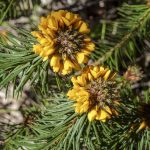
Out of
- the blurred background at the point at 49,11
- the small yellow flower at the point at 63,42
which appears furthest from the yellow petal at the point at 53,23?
the blurred background at the point at 49,11

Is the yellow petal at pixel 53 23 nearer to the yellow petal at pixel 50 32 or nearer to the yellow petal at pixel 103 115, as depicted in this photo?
the yellow petal at pixel 50 32

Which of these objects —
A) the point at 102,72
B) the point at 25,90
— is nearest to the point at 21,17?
the point at 25,90

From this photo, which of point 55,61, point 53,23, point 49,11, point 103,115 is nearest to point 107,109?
point 103,115

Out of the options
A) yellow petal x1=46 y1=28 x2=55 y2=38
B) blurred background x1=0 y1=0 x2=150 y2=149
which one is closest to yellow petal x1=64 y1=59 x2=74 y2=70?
yellow petal x1=46 y1=28 x2=55 y2=38

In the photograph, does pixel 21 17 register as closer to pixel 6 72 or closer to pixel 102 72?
pixel 6 72

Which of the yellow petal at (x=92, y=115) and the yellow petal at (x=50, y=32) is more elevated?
the yellow petal at (x=50, y=32)

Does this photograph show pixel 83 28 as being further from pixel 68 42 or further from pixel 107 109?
pixel 107 109
